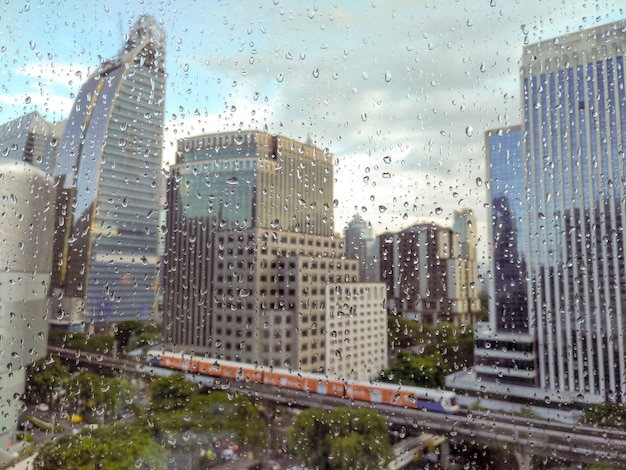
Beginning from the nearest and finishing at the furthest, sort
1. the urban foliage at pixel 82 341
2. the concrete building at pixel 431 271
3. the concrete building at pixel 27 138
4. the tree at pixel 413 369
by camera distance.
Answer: the concrete building at pixel 431 271 → the tree at pixel 413 369 → the urban foliage at pixel 82 341 → the concrete building at pixel 27 138

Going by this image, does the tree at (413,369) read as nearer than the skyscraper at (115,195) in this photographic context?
Yes

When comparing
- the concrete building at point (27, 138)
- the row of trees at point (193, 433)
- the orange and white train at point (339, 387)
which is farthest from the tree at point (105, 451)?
the concrete building at point (27, 138)

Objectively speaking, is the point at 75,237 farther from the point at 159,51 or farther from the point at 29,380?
the point at 159,51

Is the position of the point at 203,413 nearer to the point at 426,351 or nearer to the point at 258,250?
the point at 258,250

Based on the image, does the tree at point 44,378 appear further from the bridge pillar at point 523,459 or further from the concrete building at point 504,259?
the bridge pillar at point 523,459

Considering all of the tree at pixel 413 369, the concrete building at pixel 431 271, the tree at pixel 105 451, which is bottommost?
the tree at pixel 105 451

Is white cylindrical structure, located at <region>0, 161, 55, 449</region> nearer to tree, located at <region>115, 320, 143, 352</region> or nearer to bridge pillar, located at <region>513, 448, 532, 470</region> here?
tree, located at <region>115, 320, 143, 352</region>

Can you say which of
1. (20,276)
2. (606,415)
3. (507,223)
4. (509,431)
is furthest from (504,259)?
(20,276)
